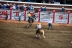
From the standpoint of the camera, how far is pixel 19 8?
3997 cm

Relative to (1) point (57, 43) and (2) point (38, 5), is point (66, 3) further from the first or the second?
(1) point (57, 43)

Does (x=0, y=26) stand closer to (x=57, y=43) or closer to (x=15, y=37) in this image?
(x=15, y=37)

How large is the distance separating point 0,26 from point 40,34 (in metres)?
6.40

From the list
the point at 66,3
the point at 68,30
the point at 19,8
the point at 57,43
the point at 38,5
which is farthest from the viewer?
the point at 66,3

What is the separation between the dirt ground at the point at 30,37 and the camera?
24.3m

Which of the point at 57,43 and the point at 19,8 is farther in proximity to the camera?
the point at 19,8

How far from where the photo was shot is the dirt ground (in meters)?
24.3

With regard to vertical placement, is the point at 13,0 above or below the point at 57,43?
above

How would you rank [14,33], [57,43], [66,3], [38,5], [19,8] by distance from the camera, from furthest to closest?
Answer: [66,3] < [38,5] < [19,8] < [14,33] < [57,43]

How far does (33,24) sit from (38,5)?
1403cm

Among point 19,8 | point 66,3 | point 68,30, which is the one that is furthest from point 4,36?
point 66,3

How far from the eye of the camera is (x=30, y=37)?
87.0ft

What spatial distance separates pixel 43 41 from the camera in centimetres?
2541

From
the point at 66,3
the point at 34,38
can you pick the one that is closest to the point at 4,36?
the point at 34,38
